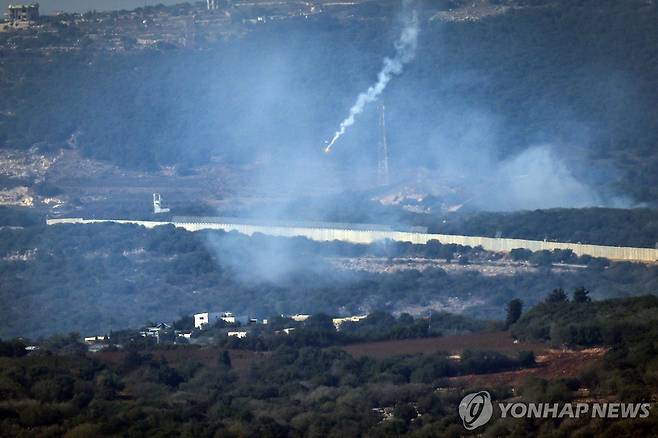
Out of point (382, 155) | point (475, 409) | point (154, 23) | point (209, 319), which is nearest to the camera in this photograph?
point (475, 409)

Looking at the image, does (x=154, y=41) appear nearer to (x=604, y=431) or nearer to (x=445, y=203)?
(x=445, y=203)

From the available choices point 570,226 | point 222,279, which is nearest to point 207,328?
point 222,279

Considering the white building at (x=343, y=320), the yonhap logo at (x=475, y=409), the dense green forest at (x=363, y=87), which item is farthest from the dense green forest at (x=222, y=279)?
the yonhap logo at (x=475, y=409)

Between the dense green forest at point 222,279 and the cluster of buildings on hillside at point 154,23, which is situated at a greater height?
the cluster of buildings on hillside at point 154,23

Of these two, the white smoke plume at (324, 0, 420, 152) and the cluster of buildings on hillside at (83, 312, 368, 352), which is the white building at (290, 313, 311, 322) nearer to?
the cluster of buildings on hillside at (83, 312, 368, 352)

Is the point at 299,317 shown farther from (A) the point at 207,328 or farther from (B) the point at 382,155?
(B) the point at 382,155

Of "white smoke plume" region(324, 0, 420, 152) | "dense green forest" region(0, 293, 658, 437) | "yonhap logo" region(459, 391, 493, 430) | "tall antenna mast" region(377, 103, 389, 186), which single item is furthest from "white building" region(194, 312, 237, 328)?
"white smoke plume" region(324, 0, 420, 152)
